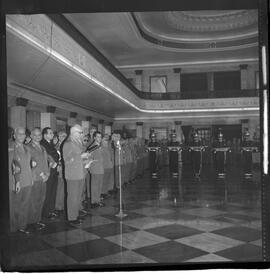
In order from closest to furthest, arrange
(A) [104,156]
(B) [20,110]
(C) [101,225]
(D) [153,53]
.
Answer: (C) [101,225]
(A) [104,156]
(B) [20,110]
(D) [153,53]

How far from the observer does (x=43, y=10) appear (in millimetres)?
4215

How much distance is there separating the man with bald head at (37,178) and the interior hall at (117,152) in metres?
0.02

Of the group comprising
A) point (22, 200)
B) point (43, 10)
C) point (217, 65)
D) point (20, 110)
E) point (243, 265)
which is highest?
point (217, 65)

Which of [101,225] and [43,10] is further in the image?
[101,225]

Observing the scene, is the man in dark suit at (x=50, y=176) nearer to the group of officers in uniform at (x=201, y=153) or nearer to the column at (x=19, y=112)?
the column at (x=19, y=112)

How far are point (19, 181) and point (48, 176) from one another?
0.89m

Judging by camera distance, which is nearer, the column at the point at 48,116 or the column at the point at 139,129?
the column at the point at 48,116

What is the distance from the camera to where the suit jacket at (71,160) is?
227 inches

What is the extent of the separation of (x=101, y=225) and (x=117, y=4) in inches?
134

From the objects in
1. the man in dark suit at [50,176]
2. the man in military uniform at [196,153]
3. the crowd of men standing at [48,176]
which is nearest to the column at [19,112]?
the crowd of men standing at [48,176]

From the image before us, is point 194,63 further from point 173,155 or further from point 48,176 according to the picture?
point 48,176

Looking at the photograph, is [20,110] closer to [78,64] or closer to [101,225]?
[78,64]

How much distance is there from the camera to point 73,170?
19.0 ft

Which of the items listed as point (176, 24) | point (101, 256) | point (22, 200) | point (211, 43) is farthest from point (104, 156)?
point (211, 43)
